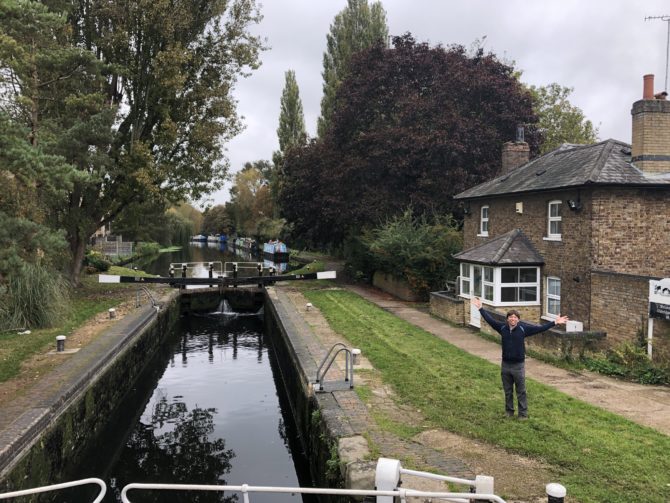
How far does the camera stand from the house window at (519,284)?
658 inches

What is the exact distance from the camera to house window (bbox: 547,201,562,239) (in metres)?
16.0

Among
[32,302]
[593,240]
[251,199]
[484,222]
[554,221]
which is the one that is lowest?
[32,302]

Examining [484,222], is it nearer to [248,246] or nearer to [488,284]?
[488,284]

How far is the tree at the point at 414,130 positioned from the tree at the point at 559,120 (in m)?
13.1

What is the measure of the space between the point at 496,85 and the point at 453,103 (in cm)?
238

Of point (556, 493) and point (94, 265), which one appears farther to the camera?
point (94, 265)

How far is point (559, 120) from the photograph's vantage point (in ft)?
132

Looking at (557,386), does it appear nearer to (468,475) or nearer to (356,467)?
(468,475)

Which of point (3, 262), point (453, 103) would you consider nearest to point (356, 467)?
point (3, 262)

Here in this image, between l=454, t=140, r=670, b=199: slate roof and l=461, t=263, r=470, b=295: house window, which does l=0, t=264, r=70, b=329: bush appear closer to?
l=461, t=263, r=470, b=295: house window

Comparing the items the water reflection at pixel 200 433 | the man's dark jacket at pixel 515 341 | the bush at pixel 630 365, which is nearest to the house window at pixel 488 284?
the bush at pixel 630 365

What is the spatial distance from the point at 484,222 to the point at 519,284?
16.2 feet

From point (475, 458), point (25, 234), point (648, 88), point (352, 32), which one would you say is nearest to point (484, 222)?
point (648, 88)

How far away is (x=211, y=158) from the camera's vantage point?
25.8 metres
